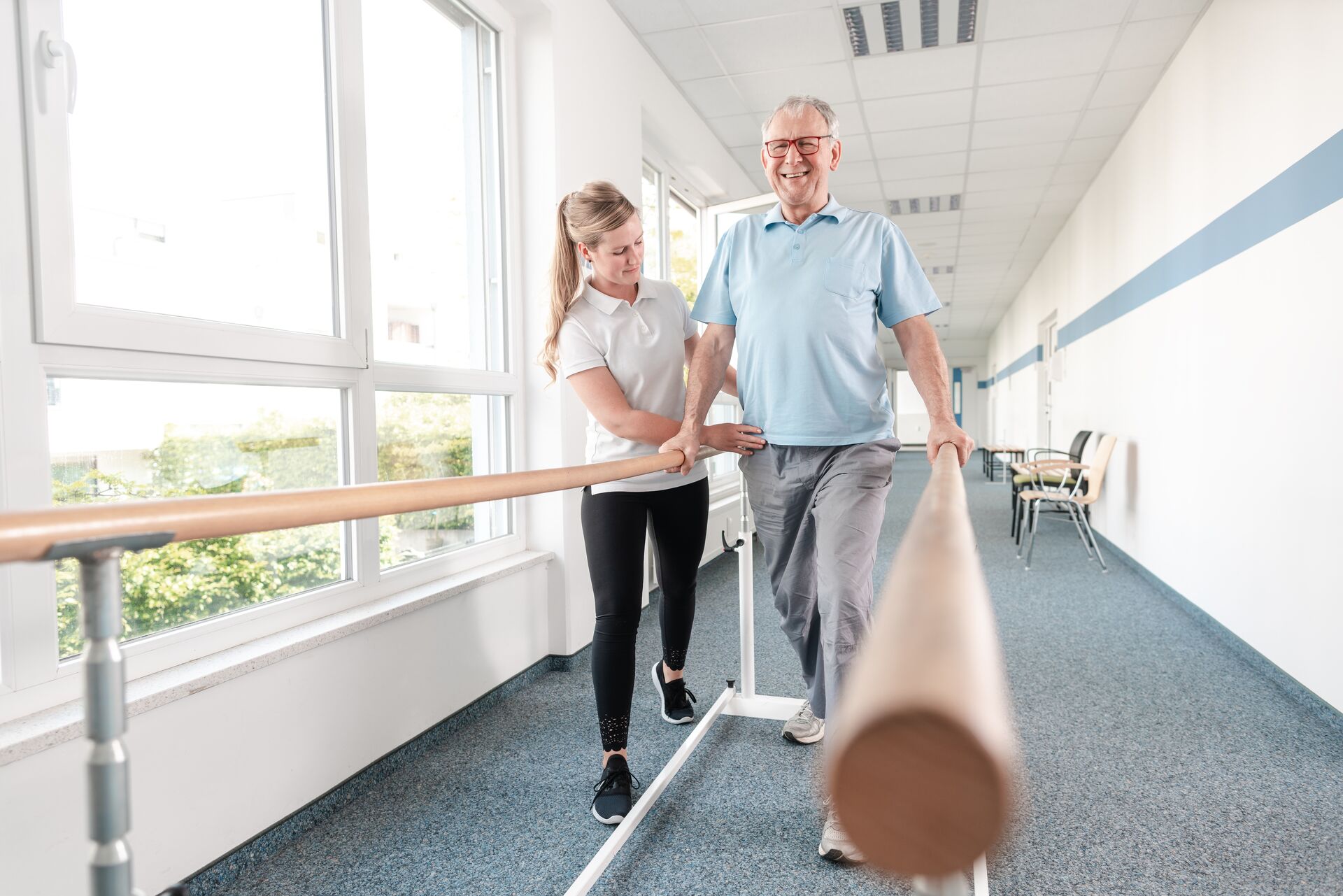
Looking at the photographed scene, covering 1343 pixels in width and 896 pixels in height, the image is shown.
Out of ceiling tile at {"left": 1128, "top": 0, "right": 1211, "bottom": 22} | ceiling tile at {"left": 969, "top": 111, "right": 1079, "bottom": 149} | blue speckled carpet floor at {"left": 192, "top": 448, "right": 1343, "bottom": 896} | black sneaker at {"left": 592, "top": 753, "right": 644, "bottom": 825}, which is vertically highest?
ceiling tile at {"left": 969, "top": 111, "right": 1079, "bottom": 149}

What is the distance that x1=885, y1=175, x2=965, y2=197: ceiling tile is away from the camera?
6.43m

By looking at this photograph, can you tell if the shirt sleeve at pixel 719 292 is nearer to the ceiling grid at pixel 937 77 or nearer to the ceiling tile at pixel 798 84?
the ceiling grid at pixel 937 77

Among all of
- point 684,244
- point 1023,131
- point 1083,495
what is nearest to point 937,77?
point 1023,131

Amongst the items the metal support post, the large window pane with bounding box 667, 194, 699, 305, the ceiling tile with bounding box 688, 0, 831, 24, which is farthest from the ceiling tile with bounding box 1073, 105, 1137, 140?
the metal support post

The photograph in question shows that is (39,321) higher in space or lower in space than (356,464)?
higher

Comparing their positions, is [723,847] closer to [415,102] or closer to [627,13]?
→ [415,102]

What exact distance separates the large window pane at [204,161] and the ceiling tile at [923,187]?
203 inches

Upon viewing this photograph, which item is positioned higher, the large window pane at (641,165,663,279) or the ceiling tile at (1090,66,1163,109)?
the ceiling tile at (1090,66,1163,109)

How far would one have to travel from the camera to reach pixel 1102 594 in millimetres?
4281

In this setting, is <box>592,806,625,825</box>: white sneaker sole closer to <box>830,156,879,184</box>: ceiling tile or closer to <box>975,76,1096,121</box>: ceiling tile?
<box>975,76,1096,121</box>: ceiling tile

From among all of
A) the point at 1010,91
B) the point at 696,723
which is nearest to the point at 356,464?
the point at 696,723

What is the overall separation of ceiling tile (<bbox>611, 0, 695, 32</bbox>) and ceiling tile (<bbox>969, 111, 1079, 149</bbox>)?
2.34 m

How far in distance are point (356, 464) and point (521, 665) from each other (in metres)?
1.01

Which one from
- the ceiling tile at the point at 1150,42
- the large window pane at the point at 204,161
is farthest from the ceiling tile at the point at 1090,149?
the large window pane at the point at 204,161
